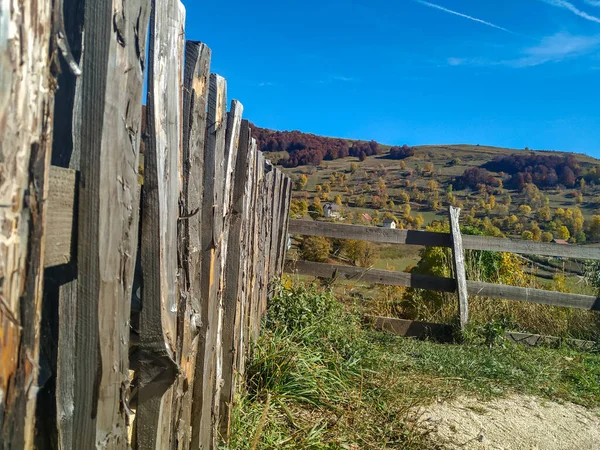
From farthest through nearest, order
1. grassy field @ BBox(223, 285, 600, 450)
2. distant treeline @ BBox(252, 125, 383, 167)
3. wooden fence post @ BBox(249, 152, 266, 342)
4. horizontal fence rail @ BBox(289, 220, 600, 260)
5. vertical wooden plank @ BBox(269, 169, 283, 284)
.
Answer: distant treeline @ BBox(252, 125, 383, 167) < horizontal fence rail @ BBox(289, 220, 600, 260) < vertical wooden plank @ BBox(269, 169, 283, 284) < wooden fence post @ BBox(249, 152, 266, 342) < grassy field @ BBox(223, 285, 600, 450)

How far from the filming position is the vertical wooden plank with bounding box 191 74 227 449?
2545 millimetres

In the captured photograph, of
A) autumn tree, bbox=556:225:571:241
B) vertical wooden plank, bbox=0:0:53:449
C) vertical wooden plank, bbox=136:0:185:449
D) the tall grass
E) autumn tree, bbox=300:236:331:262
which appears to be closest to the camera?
vertical wooden plank, bbox=0:0:53:449

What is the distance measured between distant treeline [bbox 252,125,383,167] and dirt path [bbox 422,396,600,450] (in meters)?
39.8

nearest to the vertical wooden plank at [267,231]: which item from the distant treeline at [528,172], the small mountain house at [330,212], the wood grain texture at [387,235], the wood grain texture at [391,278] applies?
the wood grain texture at [387,235]

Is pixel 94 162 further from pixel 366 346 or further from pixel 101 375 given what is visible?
pixel 366 346

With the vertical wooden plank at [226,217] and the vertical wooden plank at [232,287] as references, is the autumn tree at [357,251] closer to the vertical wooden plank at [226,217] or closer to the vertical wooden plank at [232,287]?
the vertical wooden plank at [232,287]

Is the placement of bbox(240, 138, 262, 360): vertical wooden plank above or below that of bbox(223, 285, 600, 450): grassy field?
above

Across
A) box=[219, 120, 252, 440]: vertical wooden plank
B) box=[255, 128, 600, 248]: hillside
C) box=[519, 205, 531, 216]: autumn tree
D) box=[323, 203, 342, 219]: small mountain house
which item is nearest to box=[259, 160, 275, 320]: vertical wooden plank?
box=[219, 120, 252, 440]: vertical wooden plank

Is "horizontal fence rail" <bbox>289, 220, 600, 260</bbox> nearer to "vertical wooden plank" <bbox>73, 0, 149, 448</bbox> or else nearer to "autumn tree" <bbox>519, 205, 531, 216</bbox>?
"vertical wooden plank" <bbox>73, 0, 149, 448</bbox>

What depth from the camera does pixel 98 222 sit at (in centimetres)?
140

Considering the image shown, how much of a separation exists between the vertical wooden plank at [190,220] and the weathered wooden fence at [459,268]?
16.7 feet

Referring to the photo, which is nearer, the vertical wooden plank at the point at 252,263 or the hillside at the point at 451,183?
the vertical wooden plank at the point at 252,263

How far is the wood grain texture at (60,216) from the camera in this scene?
4.07 ft

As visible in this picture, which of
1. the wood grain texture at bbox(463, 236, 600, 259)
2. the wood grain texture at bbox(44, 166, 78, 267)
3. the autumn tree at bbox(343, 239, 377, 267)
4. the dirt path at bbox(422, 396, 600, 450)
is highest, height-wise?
the wood grain texture at bbox(44, 166, 78, 267)
